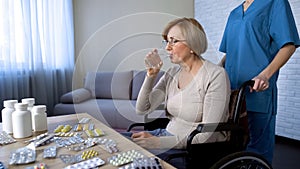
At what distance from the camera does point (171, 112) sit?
51.6 inches

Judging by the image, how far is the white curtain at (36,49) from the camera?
9.15 feet

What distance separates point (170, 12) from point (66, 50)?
1.57 meters

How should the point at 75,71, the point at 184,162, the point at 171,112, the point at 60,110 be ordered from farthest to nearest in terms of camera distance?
the point at 75,71 → the point at 60,110 → the point at 171,112 → the point at 184,162

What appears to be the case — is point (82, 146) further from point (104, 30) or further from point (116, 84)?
point (104, 30)

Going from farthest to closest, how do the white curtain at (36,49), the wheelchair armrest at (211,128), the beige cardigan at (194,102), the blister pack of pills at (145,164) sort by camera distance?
the white curtain at (36,49) < the beige cardigan at (194,102) < the wheelchair armrest at (211,128) < the blister pack of pills at (145,164)

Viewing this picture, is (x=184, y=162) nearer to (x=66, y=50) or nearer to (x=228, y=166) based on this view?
(x=228, y=166)

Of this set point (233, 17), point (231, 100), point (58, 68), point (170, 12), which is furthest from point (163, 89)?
point (170, 12)

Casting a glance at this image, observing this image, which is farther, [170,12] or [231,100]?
[170,12]

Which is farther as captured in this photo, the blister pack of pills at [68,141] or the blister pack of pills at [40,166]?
the blister pack of pills at [68,141]

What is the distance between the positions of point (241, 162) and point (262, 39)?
0.68 meters

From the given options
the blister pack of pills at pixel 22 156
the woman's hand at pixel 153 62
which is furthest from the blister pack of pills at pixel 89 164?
the woman's hand at pixel 153 62

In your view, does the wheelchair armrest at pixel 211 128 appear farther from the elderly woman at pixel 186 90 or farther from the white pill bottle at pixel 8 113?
the white pill bottle at pixel 8 113

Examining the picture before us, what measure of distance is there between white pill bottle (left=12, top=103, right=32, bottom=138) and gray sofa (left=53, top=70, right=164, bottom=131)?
1.44 m

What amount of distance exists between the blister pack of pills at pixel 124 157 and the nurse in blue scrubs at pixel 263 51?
694mm
